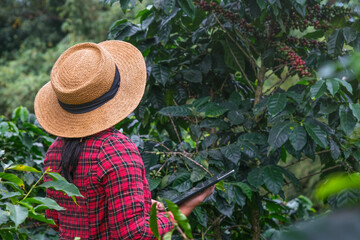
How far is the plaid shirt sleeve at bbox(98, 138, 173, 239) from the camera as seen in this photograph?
3.92 feet

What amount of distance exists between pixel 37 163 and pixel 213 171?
0.99 metres

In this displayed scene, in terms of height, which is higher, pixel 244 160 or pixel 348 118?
pixel 348 118

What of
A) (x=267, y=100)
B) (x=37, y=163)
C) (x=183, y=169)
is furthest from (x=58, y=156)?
(x=37, y=163)

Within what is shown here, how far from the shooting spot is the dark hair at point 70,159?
1.29 metres

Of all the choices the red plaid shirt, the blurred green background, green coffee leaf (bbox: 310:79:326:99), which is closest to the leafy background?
green coffee leaf (bbox: 310:79:326:99)

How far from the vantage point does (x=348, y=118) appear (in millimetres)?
1687

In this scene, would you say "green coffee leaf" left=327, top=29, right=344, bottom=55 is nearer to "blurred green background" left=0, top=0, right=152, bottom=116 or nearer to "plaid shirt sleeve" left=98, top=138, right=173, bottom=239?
"plaid shirt sleeve" left=98, top=138, right=173, bottom=239

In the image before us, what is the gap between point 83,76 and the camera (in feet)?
4.38

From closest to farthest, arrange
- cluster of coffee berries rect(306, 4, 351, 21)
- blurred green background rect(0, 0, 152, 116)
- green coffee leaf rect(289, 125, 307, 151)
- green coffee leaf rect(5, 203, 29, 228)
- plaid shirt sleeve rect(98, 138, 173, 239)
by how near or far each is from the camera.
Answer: green coffee leaf rect(5, 203, 29, 228), plaid shirt sleeve rect(98, 138, 173, 239), green coffee leaf rect(289, 125, 307, 151), cluster of coffee berries rect(306, 4, 351, 21), blurred green background rect(0, 0, 152, 116)

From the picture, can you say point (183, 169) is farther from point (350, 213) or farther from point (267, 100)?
point (350, 213)

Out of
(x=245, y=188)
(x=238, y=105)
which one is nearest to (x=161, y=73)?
(x=238, y=105)

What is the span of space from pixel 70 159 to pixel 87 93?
Result: 0.19m

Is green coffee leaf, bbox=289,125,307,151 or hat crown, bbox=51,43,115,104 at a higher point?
hat crown, bbox=51,43,115,104

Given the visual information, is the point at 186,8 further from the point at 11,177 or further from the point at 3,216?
the point at 3,216
